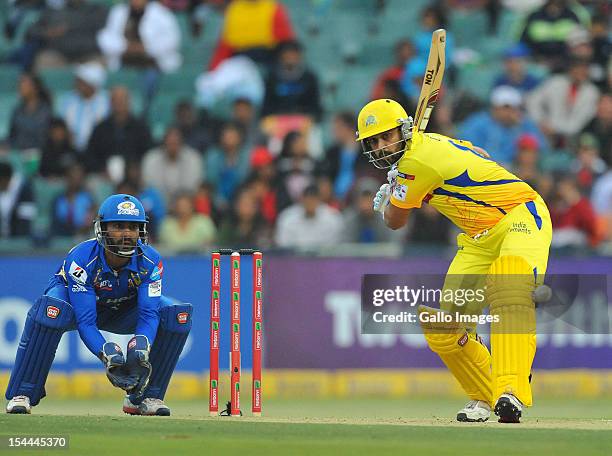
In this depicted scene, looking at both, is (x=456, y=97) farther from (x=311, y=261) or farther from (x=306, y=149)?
(x=311, y=261)

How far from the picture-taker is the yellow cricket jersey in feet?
34.6

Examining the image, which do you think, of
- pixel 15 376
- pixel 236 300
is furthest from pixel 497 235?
pixel 15 376

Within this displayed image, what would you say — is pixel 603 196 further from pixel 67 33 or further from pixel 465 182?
pixel 67 33

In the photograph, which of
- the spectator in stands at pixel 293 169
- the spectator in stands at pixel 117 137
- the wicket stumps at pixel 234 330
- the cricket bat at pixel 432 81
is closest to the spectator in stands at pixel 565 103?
the spectator in stands at pixel 293 169

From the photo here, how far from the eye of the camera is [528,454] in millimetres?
8344

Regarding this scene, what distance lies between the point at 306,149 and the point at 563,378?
4304 mm

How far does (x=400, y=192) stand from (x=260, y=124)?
7401mm

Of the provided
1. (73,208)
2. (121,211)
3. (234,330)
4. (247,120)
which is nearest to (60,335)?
(121,211)

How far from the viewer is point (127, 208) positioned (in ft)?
34.7

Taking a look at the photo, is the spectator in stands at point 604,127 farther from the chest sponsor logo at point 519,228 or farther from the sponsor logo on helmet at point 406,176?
the sponsor logo on helmet at point 406,176

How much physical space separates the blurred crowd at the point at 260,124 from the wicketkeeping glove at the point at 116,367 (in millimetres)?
4675

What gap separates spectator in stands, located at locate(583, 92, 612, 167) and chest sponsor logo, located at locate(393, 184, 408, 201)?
654 centimetres

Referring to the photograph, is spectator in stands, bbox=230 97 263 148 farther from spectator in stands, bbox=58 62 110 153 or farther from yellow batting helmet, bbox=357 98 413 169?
yellow batting helmet, bbox=357 98 413 169

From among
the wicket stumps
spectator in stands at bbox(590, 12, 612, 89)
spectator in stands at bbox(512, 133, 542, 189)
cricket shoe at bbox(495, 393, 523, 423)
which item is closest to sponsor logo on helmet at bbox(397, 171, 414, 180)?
the wicket stumps
